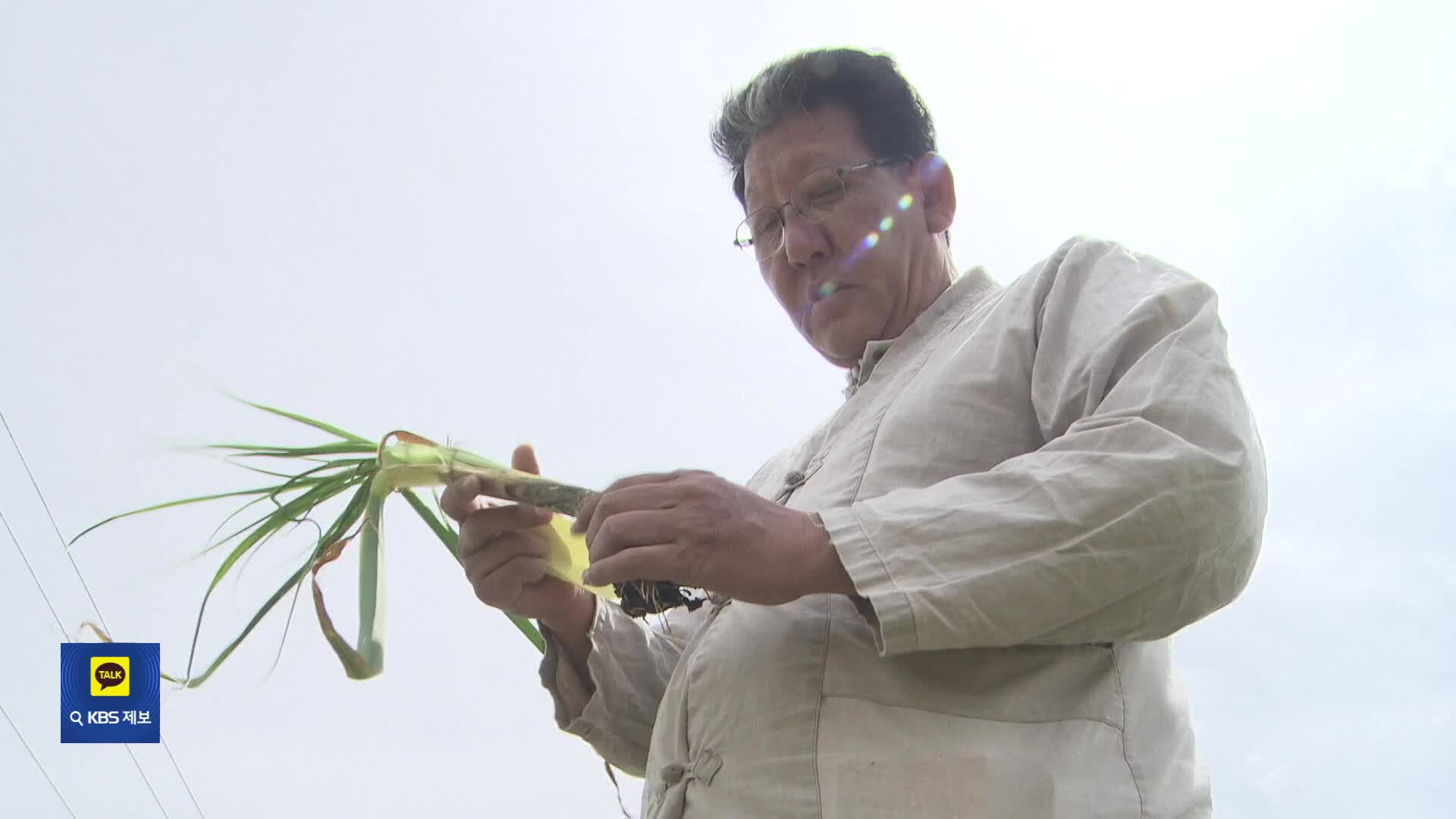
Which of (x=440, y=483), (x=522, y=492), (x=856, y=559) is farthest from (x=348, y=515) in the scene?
(x=856, y=559)

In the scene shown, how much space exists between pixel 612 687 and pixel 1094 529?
0.92 metres

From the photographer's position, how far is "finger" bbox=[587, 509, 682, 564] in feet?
3.55

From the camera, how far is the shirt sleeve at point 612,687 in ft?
5.48

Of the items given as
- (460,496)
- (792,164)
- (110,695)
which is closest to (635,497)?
(460,496)

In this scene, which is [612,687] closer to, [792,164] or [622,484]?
[622,484]

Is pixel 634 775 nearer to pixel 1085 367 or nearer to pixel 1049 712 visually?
pixel 1049 712

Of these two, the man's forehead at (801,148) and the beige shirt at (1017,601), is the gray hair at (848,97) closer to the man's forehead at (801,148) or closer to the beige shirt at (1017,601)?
the man's forehead at (801,148)

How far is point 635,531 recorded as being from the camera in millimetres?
1097

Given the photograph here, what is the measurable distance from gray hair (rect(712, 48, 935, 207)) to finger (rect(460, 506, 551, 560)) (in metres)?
0.90

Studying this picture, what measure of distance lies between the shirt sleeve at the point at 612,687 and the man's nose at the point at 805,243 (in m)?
0.65

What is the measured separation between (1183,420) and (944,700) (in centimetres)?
39

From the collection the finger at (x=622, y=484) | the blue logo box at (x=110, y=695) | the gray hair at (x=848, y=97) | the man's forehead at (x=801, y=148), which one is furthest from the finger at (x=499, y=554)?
the blue logo box at (x=110, y=695)

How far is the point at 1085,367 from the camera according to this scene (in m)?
1.22

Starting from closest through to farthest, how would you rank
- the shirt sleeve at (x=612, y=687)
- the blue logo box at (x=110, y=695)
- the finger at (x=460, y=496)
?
the finger at (x=460, y=496) → the shirt sleeve at (x=612, y=687) → the blue logo box at (x=110, y=695)
